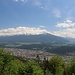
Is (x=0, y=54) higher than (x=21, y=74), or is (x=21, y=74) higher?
(x=0, y=54)

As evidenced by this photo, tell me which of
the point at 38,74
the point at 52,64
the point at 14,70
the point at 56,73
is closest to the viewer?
the point at 38,74

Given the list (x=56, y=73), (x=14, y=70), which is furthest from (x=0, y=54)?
(x=56, y=73)

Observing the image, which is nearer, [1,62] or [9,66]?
[1,62]

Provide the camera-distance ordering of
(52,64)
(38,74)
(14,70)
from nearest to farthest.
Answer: (38,74)
(14,70)
(52,64)

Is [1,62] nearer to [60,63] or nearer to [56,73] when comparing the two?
[56,73]

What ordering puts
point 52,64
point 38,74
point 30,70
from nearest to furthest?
1. point 30,70
2. point 38,74
3. point 52,64

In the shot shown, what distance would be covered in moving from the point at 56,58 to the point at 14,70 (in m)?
31.5

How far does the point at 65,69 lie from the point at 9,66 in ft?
151

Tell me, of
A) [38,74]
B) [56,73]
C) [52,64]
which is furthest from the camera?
[52,64]

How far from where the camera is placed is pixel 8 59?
8938cm

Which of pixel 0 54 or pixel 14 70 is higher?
pixel 0 54

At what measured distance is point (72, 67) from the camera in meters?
122

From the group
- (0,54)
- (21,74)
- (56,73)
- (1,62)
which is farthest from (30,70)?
(56,73)

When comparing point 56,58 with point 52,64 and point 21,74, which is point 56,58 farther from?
point 21,74
